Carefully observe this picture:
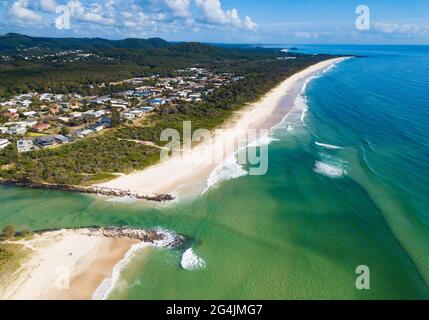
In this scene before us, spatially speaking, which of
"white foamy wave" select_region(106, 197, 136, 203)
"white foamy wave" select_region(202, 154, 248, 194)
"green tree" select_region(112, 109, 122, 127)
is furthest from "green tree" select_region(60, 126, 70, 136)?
"white foamy wave" select_region(202, 154, 248, 194)

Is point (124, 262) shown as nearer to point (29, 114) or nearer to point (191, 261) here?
point (191, 261)

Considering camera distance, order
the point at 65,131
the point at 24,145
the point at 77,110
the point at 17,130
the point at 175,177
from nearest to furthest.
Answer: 1. the point at 175,177
2. the point at 24,145
3. the point at 17,130
4. the point at 65,131
5. the point at 77,110

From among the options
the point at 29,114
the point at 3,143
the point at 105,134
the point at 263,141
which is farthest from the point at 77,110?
the point at 263,141

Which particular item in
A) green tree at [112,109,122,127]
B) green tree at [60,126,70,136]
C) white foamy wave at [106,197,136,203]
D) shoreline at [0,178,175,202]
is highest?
green tree at [112,109,122,127]

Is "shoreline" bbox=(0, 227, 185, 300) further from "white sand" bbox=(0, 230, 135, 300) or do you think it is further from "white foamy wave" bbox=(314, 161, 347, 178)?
"white foamy wave" bbox=(314, 161, 347, 178)

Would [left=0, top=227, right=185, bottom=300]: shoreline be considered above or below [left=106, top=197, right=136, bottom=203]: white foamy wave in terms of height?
below

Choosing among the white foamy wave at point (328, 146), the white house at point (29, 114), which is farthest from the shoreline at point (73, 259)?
the white house at point (29, 114)
